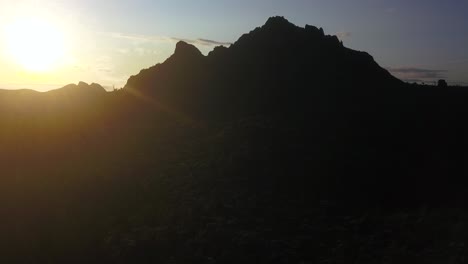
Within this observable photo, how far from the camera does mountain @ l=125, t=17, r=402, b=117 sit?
131ft

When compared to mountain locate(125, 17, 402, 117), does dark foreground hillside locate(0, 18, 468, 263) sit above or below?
below

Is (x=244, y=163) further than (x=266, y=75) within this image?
No

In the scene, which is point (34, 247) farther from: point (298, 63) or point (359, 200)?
point (298, 63)

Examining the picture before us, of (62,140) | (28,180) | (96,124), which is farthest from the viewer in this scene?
(96,124)

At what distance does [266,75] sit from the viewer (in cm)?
4153

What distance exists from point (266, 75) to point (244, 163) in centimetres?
1332

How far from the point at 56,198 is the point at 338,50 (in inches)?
1053

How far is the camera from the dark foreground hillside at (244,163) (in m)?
21.4

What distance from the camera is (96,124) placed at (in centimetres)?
4047

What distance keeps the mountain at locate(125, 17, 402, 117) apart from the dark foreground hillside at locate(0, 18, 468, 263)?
130 mm

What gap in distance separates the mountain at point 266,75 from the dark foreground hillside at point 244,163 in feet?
0.43

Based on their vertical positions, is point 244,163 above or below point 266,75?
below

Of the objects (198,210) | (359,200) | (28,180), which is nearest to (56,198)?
(28,180)

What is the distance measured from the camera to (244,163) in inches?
1183
